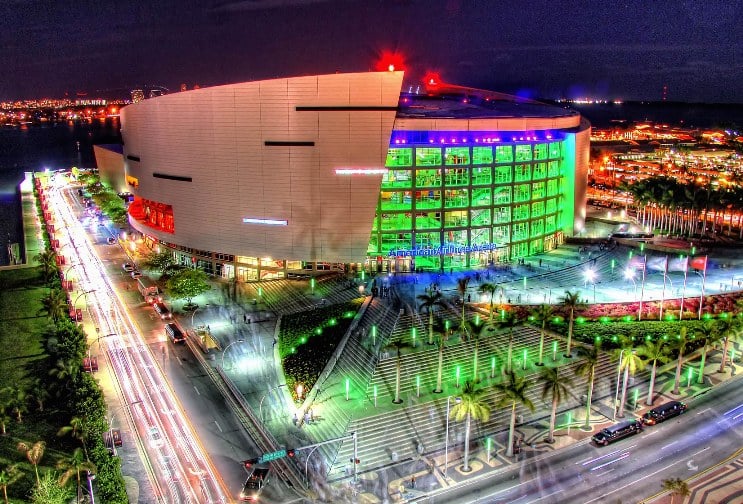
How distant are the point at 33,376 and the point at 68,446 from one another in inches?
652

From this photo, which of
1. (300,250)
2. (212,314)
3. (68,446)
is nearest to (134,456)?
(68,446)

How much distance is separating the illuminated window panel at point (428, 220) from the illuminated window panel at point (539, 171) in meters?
18.3

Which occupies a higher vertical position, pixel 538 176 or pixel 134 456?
pixel 538 176

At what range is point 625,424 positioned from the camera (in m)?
50.9

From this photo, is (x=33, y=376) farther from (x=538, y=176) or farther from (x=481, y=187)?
(x=538, y=176)

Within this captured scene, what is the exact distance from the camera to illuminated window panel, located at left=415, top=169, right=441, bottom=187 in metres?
87.8

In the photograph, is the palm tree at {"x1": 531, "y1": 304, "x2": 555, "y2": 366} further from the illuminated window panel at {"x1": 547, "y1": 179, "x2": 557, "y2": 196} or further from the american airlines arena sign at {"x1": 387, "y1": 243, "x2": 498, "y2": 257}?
the illuminated window panel at {"x1": 547, "y1": 179, "x2": 557, "y2": 196}

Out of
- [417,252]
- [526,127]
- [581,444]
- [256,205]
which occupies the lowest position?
[581,444]

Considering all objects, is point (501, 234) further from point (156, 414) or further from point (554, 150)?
point (156, 414)

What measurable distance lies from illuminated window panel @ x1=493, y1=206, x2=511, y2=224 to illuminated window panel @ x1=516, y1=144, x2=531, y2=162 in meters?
7.68

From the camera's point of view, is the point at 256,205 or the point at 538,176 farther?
the point at 538,176

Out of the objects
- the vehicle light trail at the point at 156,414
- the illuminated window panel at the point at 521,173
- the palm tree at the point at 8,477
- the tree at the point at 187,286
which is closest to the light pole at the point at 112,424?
the vehicle light trail at the point at 156,414

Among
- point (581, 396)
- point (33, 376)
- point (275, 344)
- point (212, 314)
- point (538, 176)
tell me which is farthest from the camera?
point (538, 176)

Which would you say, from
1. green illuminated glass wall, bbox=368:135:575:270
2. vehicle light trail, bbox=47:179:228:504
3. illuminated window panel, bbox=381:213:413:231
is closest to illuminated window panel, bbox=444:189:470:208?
green illuminated glass wall, bbox=368:135:575:270
